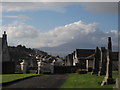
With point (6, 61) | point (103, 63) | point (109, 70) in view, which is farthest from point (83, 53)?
point (109, 70)

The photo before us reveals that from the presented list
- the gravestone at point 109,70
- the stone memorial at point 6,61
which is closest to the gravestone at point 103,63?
the gravestone at point 109,70

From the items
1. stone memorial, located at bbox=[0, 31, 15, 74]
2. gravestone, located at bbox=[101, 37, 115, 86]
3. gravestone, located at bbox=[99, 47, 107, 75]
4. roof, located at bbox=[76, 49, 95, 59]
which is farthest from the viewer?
roof, located at bbox=[76, 49, 95, 59]

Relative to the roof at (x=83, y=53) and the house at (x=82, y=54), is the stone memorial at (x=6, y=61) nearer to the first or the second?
the house at (x=82, y=54)

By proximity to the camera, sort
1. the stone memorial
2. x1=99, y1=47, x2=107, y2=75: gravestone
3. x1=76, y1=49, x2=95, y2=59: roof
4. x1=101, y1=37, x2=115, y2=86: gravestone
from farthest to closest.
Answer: x1=76, y1=49, x2=95, y2=59: roof
the stone memorial
x1=99, y1=47, x2=107, y2=75: gravestone
x1=101, y1=37, x2=115, y2=86: gravestone

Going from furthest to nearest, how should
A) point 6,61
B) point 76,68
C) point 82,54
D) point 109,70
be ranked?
point 82,54
point 76,68
point 6,61
point 109,70

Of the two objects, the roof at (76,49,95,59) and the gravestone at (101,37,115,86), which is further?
the roof at (76,49,95,59)

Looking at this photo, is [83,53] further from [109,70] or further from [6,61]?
[109,70]

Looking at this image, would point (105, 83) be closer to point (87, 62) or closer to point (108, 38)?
point (108, 38)

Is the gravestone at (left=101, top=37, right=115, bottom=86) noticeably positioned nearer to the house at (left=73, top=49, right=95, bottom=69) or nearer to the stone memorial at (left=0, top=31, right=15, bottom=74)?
the stone memorial at (left=0, top=31, right=15, bottom=74)

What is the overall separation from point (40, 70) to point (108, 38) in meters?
17.7

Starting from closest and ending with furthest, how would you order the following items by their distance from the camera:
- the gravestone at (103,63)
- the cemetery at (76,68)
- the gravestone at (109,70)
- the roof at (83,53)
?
the gravestone at (109,70) < the cemetery at (76,68) < the gravestone at (103,63) < the roof at (83,53)

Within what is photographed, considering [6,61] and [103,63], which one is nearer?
[103,63]

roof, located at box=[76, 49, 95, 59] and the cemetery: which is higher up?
roof, located at box=[76, 49, 95, 59]

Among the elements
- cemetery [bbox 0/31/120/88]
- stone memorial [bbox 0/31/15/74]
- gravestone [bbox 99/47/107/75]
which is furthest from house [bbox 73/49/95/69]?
gravestone [bbox 99/47/107/75]
